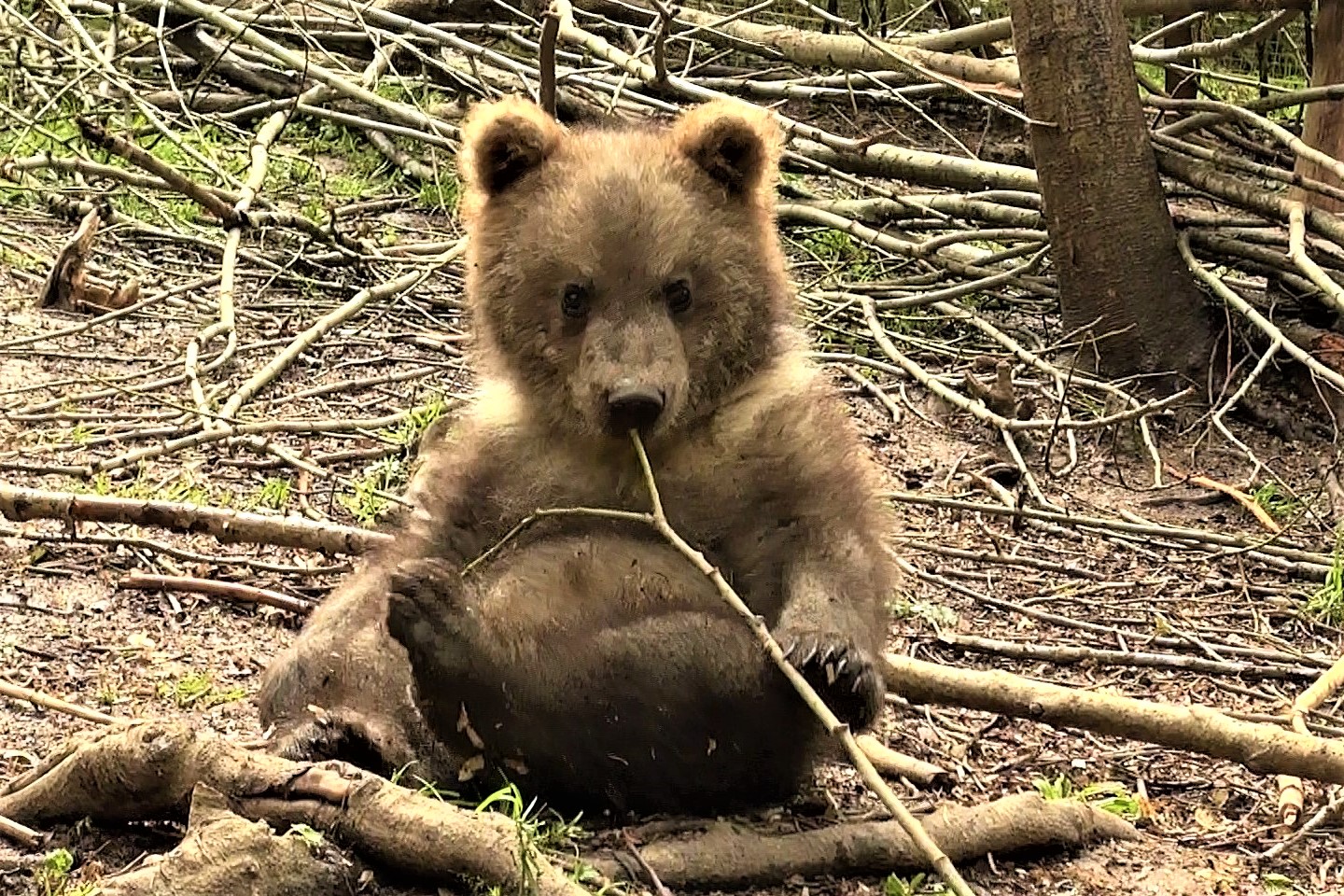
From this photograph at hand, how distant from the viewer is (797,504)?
3543mm

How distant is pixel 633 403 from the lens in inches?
136

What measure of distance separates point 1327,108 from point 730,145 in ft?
14.6

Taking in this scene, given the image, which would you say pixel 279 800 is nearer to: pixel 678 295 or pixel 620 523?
pixel 620 523

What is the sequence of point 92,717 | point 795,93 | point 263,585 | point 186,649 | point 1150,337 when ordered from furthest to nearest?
point 795,93 → point 1150,337 → point 263,585 → point 186,649 → point 92,717

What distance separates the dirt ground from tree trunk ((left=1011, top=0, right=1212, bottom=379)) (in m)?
0.50

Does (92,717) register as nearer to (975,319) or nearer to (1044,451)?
(1044,451)

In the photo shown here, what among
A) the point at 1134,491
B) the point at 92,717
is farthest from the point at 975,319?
the point at 92,717

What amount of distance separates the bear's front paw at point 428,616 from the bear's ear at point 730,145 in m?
1.27

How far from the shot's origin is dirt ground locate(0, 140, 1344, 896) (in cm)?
374

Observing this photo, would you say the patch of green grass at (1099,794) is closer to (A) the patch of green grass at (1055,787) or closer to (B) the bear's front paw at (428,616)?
(A) the patch of green grass at (1055,787)

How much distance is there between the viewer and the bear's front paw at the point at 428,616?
3123 millimetres

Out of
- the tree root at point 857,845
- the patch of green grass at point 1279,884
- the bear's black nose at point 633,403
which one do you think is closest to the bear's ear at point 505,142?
the bear's black nose at point 633,403

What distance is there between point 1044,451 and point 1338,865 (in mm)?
3240

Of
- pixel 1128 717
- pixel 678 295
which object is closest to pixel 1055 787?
pixel 1128 717
